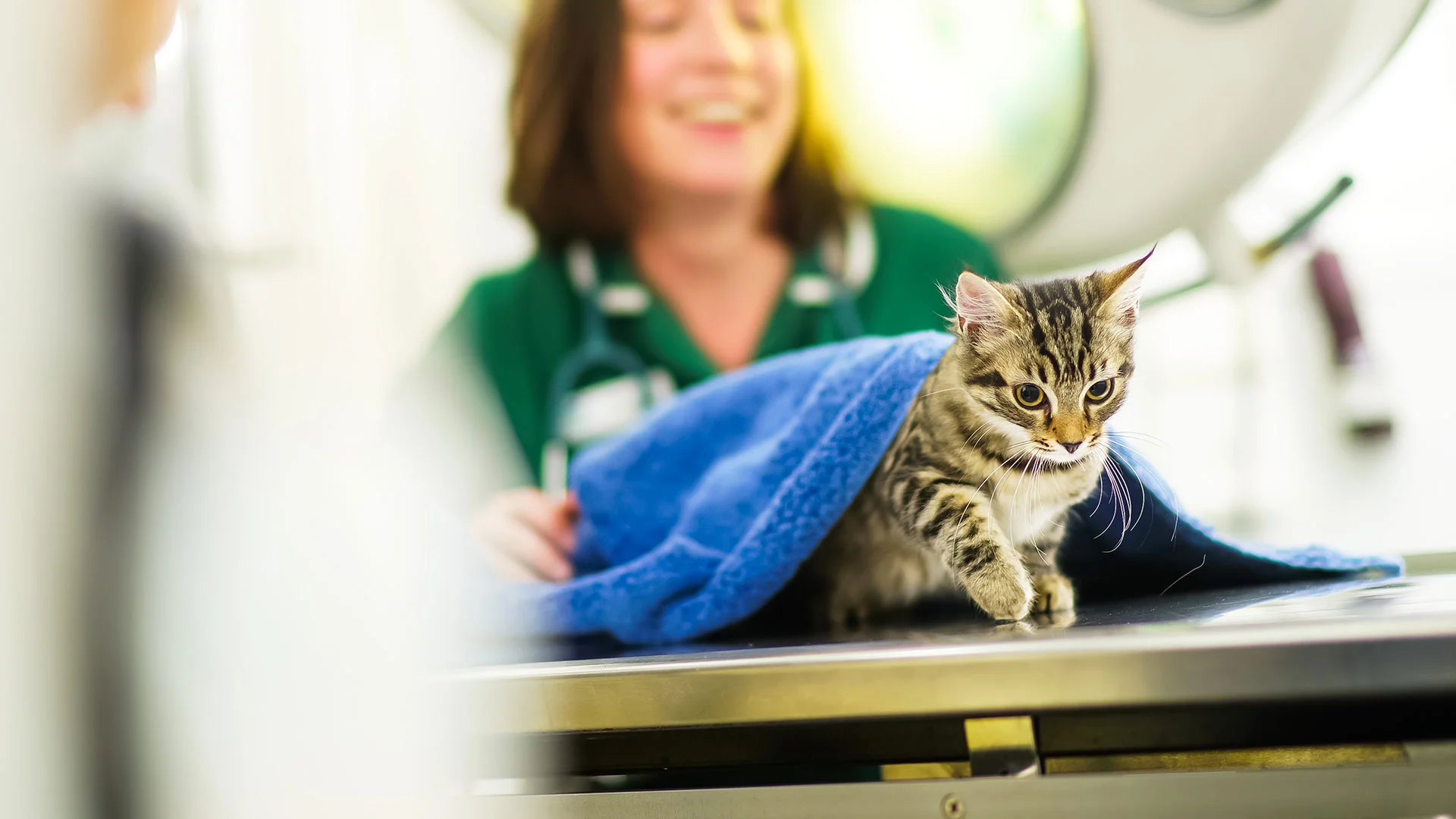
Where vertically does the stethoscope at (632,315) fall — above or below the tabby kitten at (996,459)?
above

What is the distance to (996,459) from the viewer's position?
1.54 ft

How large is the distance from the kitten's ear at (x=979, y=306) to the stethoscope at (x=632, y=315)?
500 millimetres

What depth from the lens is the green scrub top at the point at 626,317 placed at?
2.99ft

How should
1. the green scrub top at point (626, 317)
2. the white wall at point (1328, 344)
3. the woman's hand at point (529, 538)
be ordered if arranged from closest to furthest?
the woman's hand at point (529, 538) < the white wall at point (1328, 344) < the green scrub top at point (626, 317)

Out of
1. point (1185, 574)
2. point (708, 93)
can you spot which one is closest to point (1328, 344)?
point (1185, 574)

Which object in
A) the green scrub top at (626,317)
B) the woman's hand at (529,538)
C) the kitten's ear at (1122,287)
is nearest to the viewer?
the kitten's ear at (1122,287)

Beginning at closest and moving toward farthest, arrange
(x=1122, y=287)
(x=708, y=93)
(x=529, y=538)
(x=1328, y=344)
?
(x=1122, y=287)
(x=529, y=538)
(x=1328, y=344)
(x=708, y=93)

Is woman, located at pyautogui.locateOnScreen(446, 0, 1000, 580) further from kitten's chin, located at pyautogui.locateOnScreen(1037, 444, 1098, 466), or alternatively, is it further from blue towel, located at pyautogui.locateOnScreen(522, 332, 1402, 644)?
kitten's chin, located at pyautogui.locateOnScreen(1037, 444, 1098, 466)

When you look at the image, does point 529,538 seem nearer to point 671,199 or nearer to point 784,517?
point 784,517

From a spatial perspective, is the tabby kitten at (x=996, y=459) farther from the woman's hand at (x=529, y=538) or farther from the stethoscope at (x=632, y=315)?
the stethoscope at (x=632, y=315)

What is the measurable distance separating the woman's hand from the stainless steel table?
0.22 metres

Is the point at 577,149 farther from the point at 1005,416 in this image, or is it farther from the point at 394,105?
the point at 1005,416

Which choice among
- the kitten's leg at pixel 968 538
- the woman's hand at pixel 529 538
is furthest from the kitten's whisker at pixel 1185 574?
the woman's hand at pixel 529 538

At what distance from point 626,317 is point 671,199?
153 mm
